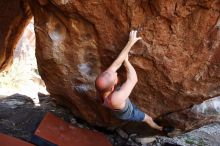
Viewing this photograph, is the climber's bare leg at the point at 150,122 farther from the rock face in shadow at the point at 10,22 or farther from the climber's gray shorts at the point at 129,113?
the rock face in shadow at the point at 10,22

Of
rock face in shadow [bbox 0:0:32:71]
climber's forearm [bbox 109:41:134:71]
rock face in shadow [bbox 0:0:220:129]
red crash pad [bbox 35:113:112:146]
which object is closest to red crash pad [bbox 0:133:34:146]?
red crash pad [bbox 35:113:112:146]

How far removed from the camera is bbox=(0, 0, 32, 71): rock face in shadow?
617 centimetres

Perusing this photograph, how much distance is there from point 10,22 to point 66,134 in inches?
120

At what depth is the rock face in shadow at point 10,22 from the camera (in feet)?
20.2

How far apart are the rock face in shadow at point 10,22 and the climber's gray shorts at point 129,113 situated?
3136 mm

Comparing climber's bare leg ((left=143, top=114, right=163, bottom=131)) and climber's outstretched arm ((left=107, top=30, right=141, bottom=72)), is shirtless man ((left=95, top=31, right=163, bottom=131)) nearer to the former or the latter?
climber's outstretched arm ((left=107, top=30, right=141, bottom=72))

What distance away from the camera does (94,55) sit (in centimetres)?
387

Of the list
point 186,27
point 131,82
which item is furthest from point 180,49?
point 131,82

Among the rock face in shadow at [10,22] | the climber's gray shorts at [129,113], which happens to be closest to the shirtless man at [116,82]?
the climber's gray shorts at [129,113]

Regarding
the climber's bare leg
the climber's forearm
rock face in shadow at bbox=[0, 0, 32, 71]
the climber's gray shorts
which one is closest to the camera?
the climber's forearm

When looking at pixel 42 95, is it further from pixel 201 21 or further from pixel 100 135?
pixel 201 21

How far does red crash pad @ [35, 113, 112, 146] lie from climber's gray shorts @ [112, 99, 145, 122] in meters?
0.67

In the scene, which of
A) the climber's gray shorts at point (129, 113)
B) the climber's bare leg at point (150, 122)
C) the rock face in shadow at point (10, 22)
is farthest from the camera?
the rock face in shadow at point (10, 22)

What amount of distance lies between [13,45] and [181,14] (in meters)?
4.46
